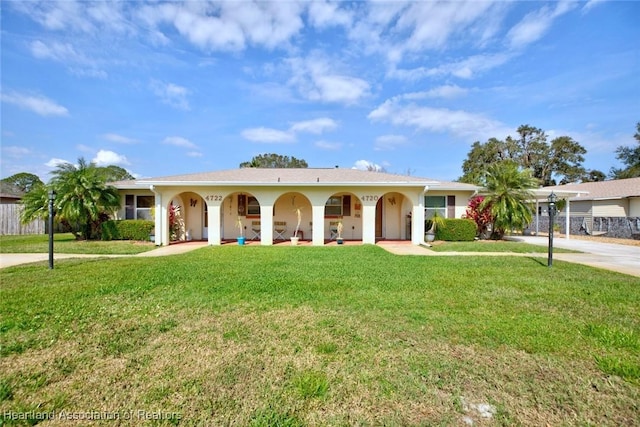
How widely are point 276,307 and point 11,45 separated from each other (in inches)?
482

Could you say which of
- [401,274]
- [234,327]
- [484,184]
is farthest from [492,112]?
[234,327]

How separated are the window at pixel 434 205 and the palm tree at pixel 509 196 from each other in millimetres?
1919

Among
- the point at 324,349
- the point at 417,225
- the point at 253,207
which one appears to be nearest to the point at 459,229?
the point at 417,225

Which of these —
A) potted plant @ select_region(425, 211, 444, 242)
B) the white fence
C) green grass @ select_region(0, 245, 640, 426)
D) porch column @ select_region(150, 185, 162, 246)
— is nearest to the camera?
green grass @ select_region(0, 245, 640, 426)

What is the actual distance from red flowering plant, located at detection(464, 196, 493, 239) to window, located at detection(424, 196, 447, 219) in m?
1.32

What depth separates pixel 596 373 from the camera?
3146mm

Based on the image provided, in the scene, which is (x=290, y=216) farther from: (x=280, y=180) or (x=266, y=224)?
(x=280, y=180)

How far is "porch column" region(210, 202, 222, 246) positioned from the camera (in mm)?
14664

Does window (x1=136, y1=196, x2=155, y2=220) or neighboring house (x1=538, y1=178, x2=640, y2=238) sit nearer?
window (x1=136, y1=196, x2=155, y2=220)

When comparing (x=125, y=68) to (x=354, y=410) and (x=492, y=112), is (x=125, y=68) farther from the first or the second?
(x=492, y=112)

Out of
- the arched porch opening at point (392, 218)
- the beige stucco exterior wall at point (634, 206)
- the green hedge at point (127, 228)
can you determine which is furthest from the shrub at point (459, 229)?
the green hedge at point (127, 228)

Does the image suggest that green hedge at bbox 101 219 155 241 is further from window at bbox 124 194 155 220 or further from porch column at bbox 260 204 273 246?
porch column at bbox 260 204 273 246

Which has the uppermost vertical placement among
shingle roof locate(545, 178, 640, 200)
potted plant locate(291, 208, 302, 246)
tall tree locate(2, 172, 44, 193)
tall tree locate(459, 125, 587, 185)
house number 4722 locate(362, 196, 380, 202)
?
tall tree locate(459, 125, 587, 185)

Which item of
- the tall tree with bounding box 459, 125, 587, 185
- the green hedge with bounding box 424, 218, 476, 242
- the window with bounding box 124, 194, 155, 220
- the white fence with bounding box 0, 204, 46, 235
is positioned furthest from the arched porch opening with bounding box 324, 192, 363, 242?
the tall tree with bounding box 459, 125, 587, 185
